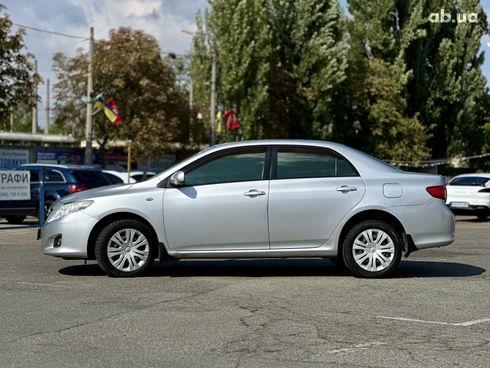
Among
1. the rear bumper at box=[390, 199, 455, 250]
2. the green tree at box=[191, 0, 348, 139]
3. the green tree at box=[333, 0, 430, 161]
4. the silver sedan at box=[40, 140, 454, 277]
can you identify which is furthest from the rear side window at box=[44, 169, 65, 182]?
the green tree at box=[333, 0, 430, 161]

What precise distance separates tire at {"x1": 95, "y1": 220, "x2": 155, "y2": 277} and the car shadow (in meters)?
0.29

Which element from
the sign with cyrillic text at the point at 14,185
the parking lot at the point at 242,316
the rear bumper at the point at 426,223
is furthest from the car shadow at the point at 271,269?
the sign with cyrillic text at the point at 14,185

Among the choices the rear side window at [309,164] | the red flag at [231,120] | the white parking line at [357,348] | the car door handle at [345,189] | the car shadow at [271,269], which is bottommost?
the white parking line at [357,348]

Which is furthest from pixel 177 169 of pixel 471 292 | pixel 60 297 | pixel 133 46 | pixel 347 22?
pixel 347 22

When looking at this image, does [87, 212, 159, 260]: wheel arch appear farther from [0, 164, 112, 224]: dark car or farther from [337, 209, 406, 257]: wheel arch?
[0, 164, 112, 224]: dark car

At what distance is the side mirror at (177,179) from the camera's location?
32.5ft

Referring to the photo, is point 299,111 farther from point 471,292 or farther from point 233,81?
point 471,292

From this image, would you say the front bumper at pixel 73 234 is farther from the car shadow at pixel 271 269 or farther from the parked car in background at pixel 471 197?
the parked car in background at pixel 471 197

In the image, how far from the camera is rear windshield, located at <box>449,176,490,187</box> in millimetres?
25847

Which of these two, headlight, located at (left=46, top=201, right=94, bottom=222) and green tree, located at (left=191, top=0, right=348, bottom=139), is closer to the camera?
headlight, located at (left=46, top=201, right=94, bottom=222)

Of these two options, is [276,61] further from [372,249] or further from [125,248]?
[125,248]

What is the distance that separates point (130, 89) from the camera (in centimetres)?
4228

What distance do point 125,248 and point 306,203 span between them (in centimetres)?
223

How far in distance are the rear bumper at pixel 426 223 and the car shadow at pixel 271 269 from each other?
60 centimetres
